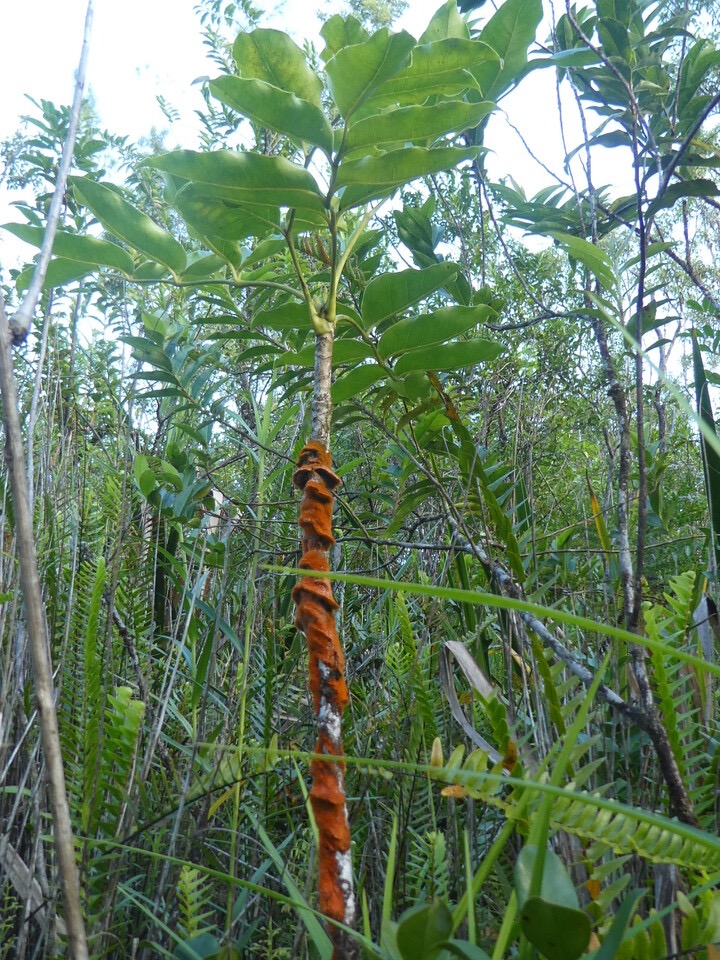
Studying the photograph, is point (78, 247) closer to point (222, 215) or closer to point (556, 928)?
point (222, 215)

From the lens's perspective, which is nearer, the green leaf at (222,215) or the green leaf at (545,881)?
the green leaf at (545,881)

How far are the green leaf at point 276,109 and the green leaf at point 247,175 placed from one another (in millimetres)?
30

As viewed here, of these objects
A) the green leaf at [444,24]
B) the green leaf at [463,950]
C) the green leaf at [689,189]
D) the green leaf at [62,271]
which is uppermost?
the green leaf at [689,189]

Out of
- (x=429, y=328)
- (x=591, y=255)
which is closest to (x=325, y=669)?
(x=429, y=328)

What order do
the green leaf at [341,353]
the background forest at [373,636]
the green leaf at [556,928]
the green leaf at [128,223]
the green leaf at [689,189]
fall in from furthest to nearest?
1. the green leaf at [689,189]
2. the green leaf at [341,353]
3. the green leaf at [128,223]
4. the background forest at [373,636]
5. the green leaf at [556,928]

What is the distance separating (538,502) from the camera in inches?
57.1

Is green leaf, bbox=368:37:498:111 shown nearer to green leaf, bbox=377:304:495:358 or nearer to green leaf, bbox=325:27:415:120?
green leaf, bbox=325:27:415:120

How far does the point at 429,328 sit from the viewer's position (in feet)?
2.16

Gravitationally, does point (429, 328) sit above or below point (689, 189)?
below

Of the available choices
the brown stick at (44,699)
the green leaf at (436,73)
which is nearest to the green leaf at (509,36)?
the green leaf at (436,73)

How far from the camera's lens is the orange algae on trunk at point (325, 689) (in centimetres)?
44

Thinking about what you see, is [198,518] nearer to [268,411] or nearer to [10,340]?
[268,411]

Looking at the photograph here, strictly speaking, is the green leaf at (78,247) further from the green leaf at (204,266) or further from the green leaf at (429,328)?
the green leaf at (429,328)

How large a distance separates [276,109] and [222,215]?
0.11 metres
